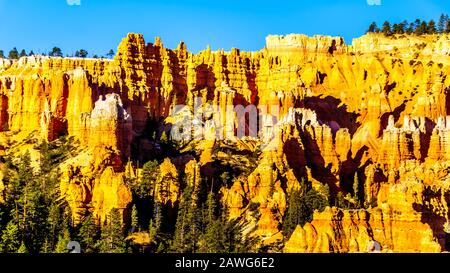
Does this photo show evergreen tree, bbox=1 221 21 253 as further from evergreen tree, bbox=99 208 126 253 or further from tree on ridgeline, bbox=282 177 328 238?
tree on ridgeline, bbox=282 177 328 238

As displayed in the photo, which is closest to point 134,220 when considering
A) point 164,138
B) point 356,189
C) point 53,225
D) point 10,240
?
point 53,225

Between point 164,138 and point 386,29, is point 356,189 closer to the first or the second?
point 164,138

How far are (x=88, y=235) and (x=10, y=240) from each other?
5219 mm

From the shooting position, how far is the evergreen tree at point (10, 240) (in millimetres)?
70875

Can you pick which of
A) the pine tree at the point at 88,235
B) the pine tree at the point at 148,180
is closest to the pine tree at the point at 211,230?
the pine tree at the point at 148,180

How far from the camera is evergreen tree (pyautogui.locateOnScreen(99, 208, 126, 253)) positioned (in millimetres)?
71688

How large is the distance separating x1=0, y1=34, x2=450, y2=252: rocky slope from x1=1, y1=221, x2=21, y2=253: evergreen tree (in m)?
6.81

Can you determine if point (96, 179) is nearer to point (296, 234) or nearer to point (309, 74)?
point (296, 234)

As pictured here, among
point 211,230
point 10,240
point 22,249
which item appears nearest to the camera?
point 22,249

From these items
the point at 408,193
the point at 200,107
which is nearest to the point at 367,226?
the point at 408,193

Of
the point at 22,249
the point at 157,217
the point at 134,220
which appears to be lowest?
the point at 22,249

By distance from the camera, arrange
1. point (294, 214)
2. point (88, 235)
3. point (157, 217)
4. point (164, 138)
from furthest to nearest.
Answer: point (164, 138)
point (157, 217)
point (294, 214)
point (88, 235)

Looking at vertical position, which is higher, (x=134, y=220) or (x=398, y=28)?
(x=398, y=28)

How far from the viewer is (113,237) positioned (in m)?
73.0
